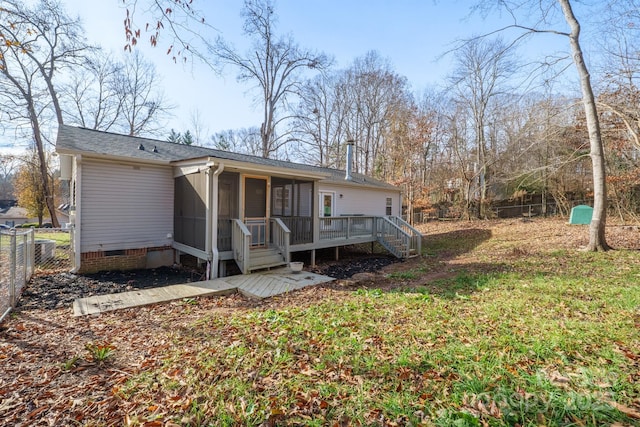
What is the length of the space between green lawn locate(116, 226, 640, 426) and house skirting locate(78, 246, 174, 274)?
205 inches

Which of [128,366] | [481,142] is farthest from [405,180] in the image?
[128,366]

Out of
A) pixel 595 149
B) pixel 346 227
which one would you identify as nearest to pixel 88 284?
pixel 346 227

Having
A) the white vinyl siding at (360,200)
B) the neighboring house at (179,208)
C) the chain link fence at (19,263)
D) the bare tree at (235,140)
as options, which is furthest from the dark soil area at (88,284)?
the bare tree at (235,140)

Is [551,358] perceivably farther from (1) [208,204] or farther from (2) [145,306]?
(1) [208,204]

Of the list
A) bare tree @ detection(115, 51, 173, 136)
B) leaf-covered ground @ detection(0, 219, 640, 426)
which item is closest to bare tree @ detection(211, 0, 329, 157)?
bare tree @ detection(115, 51, 173, 136)

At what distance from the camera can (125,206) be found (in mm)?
8711

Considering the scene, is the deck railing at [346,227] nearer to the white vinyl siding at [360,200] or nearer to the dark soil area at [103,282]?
the dark soil area at [103,282]

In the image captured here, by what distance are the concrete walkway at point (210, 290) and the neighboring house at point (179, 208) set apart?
2.02 feet

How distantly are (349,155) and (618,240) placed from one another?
37.5ft

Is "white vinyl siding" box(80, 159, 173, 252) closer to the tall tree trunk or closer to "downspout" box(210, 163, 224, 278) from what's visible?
"downspout" box(210, 163, 224, 278)

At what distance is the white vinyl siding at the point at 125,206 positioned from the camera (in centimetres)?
812

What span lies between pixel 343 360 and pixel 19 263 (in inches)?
288

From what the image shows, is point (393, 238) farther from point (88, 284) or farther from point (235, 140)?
point (235, 140)

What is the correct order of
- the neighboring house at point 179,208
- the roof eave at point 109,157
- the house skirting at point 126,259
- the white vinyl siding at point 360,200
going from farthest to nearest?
the white vinyl siding at point 360,200, the house skirting at point 126,259, the neighboring house at point 179,208, the roof eave at point 109,157
